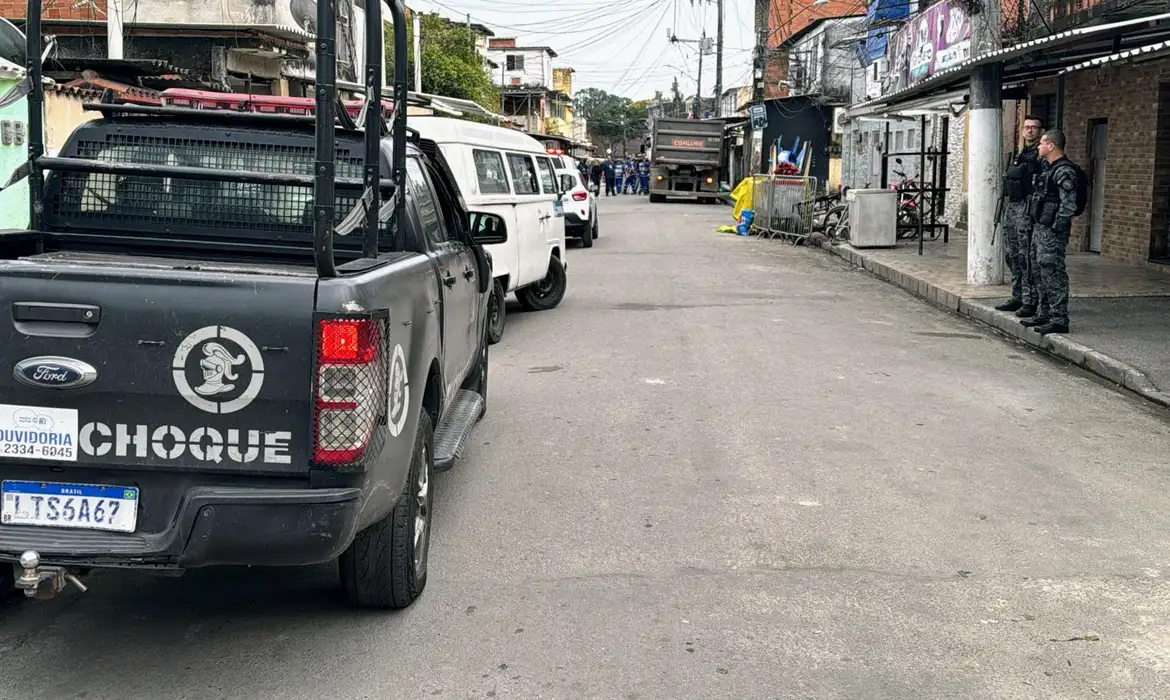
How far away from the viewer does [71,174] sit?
4938mm

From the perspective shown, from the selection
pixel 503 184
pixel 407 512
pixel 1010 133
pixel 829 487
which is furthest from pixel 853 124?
pixel 407 512

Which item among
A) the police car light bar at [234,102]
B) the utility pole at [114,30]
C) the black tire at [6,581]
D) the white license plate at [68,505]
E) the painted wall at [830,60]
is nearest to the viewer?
the white license plate at [68,505]

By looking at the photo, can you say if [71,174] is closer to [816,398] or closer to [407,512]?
[407,512]

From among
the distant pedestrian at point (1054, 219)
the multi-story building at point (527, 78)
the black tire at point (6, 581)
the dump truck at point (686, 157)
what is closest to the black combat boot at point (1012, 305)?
the distant pedestrian at point (1054, 219)

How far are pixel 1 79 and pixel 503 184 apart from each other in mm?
6539

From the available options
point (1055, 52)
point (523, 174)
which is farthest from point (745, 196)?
point (523, 174)

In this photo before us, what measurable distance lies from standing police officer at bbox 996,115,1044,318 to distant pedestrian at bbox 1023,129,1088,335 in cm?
29

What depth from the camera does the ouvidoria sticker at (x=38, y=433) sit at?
367 centimetres

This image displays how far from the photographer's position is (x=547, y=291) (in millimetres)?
13711

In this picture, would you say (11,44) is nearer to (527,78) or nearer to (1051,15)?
(1051,15)

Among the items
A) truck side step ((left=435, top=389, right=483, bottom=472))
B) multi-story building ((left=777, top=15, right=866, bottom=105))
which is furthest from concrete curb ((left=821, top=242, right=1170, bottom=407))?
multi-story building ((left=777, top=15, right=866, bottom=105))

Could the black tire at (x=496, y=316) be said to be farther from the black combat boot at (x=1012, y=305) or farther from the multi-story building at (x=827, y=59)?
the multi-story building at (x=827, y=59)

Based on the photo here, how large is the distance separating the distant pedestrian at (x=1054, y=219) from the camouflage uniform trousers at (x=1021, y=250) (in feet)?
1.51

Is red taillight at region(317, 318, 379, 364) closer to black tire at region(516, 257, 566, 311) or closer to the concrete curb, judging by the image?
the concrete curb
